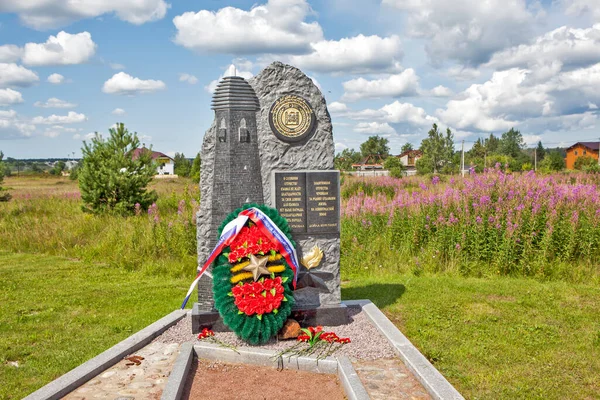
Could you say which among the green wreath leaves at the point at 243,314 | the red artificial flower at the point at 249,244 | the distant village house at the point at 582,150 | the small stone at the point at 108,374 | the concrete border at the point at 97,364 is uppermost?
the distant village house at the point at 582,150

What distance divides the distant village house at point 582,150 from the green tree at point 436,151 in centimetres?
2772

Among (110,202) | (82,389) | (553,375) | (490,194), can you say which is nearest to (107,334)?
(82,389)

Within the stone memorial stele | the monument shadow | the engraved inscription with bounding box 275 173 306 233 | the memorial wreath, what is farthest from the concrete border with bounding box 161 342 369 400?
the monument shadow

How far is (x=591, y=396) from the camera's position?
4289 millimetres

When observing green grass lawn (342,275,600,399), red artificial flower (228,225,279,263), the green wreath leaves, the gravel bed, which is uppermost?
red artificial flower (228,225,279,263)

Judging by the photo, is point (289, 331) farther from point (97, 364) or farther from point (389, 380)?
point (97, 364)

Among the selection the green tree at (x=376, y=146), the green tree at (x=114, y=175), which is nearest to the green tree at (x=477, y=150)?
the green tree at (x=376, y=146)

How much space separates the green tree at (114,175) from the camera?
13.9m

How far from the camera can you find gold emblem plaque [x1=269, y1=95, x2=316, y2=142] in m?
5.79

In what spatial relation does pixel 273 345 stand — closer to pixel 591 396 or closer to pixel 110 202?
pixel 591 396

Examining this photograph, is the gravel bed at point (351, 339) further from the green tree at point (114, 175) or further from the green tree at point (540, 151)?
the green tree at point (540, 151)

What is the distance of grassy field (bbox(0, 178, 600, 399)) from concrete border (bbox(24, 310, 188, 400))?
0.45m

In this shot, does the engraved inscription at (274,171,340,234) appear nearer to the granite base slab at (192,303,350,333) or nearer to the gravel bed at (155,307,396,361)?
the granite base slab at (192,303,350,333)

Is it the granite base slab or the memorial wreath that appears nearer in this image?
the memorial wreath
